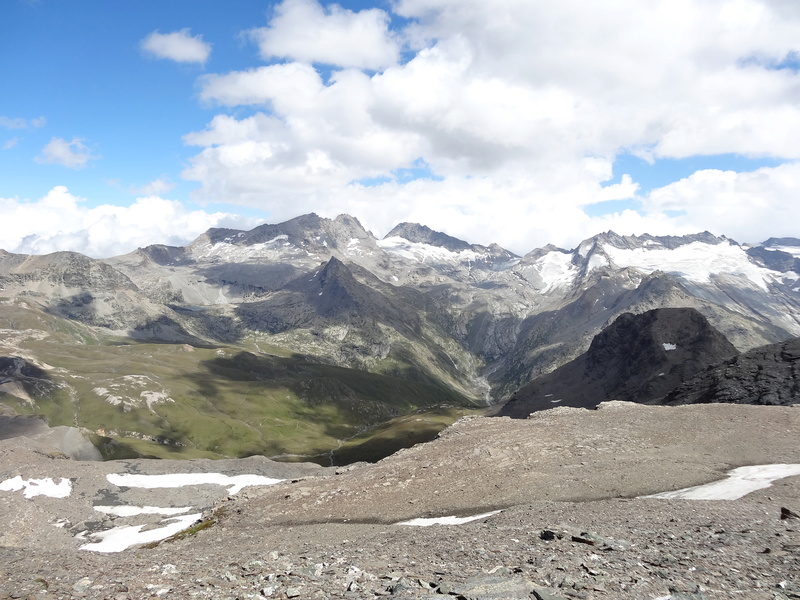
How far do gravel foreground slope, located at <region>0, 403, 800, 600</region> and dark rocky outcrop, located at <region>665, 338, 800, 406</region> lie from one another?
138 feet

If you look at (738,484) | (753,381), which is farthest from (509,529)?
(753,381)

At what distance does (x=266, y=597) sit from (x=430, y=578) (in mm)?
6434

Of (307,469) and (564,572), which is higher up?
(564,572)

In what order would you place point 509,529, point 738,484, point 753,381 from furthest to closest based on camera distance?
1. point 753,381
2. point 738,484
3. point 509,529

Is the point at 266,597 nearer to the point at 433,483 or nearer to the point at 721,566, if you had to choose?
the point at 721,566

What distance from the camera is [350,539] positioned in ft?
111

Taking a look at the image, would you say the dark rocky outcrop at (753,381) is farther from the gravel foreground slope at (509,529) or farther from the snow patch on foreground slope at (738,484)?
the snow patch on foreground slope at (738,484)

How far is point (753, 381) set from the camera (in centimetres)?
9569

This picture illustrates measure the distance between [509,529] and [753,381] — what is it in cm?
9190

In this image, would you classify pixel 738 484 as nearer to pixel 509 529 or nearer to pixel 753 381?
pixel 509 529

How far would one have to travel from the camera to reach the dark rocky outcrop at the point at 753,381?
293 ft

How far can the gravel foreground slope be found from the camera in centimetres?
1895

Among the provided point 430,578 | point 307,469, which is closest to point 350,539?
point 430,578

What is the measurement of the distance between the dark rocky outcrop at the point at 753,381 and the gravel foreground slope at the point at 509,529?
42187 mm
